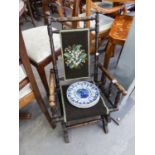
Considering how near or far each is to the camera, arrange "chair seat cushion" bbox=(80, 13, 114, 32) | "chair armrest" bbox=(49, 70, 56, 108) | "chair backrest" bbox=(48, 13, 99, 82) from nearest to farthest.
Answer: "chair armrest" bbox=(49, 70, 56, 108), "chair backrest" bbox=(48, 13, 99, 82), "chair seat cushion" bbox=(80, 13, 114, 32)

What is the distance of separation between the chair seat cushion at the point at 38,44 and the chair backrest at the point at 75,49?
16cm

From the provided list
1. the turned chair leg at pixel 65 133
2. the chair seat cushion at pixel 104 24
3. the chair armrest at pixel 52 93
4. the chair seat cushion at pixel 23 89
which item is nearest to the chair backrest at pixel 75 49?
the chair armrest at pixel 52 93

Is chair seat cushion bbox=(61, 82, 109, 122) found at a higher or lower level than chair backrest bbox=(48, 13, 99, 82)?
lower

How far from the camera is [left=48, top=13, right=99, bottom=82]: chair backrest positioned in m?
1.15

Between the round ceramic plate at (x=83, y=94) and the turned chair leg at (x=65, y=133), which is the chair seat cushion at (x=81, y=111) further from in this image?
the turned chair leg at (x=65, y=133)

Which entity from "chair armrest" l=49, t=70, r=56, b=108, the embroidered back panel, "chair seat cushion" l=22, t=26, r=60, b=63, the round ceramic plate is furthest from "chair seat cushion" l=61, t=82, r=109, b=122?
"chair seat cushion" l=22, t=26, r=60, b=63

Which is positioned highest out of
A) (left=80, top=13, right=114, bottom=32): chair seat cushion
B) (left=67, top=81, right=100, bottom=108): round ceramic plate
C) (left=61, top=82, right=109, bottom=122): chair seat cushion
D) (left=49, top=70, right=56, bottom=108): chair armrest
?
(left=80, top=13, right=114, bottom=32): chair seat cushion

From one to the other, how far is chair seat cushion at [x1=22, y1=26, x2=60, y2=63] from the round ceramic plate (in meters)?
0.34

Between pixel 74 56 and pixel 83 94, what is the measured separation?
29 cm

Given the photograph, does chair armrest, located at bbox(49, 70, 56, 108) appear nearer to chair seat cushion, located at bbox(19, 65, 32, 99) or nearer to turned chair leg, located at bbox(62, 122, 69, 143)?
chair seat cushion, located at bbox(19, 65, 32, 99)

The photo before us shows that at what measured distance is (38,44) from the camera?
4.60 ft

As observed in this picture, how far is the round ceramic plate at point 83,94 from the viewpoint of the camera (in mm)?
1172

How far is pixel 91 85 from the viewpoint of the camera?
1311 millimetres
